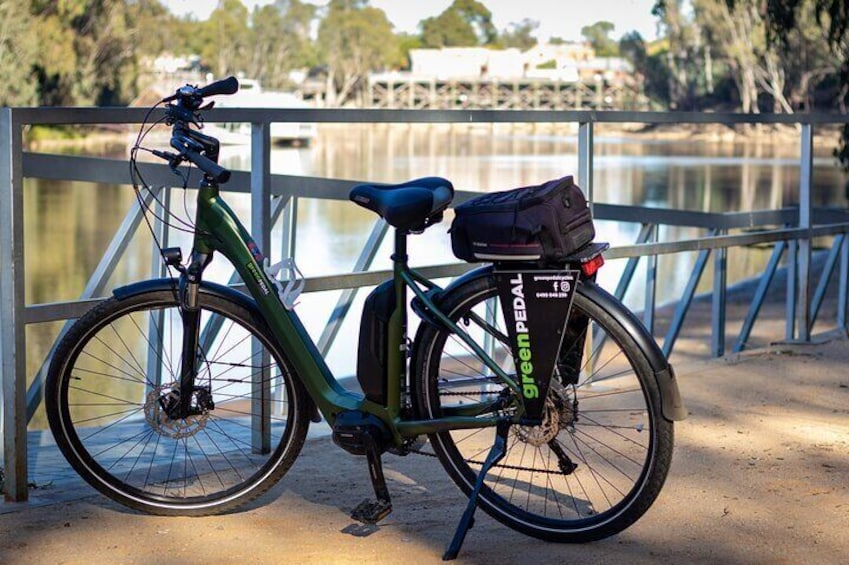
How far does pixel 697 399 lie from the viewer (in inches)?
190

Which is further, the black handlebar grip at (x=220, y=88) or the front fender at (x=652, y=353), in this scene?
the black handlebar grip at (x=220, y=88)

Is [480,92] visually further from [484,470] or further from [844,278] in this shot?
[484,470]

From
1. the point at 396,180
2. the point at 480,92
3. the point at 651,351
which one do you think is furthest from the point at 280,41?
the point at 651,351

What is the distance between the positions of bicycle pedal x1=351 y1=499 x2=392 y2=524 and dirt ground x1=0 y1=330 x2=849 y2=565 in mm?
39

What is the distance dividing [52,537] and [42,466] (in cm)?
75

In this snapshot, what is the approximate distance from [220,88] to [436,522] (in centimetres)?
110

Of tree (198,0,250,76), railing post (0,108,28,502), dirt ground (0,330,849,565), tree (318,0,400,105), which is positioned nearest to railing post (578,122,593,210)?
dirt ground (0,330,849,565)

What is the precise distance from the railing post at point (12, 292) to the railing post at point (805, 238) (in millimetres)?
3491

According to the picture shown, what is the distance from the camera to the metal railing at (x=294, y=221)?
3.34 m

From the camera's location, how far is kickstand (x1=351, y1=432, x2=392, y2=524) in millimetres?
3207

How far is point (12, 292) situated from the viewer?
333cm

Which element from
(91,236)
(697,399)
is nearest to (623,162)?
(91,236)

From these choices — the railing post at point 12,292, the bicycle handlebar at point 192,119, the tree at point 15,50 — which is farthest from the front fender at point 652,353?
the tree at point 15,50

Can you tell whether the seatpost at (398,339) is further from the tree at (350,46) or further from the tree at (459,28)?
the tree at (459,28)
